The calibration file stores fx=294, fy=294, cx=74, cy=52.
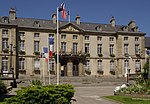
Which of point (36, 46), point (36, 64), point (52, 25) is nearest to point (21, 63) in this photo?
point (36, 64)

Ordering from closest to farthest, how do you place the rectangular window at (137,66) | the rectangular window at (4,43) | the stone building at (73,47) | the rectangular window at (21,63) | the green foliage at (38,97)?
the green foliage at (38,97) < the rectangular window at (4,43) < the stone building at (73,47) < the rectangular window at (21,63) < the rectangular window at (137,66)

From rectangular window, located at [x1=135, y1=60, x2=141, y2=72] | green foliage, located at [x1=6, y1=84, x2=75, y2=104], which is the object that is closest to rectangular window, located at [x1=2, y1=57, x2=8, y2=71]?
rectangular window, located at [x1=135, y1=60, x2=141, y2=72]

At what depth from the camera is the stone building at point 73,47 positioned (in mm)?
50719

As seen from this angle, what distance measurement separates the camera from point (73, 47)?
55.9m

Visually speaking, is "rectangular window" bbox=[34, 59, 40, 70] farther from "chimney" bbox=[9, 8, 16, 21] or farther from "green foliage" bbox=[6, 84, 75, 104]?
"green foliage" bbox=[6, 84, 75, 104]

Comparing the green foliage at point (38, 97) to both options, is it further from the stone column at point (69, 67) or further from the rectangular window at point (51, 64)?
the stone column at point (69, 67)

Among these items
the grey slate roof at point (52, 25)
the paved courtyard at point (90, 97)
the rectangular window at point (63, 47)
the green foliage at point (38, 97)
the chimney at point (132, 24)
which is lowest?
the paved courtyard at point (90, 97)

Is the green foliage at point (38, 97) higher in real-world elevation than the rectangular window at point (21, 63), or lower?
lower

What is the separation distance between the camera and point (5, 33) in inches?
1988

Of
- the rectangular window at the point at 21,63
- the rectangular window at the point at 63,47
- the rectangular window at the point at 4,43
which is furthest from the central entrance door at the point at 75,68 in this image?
the rectangular window at the point at 4,43

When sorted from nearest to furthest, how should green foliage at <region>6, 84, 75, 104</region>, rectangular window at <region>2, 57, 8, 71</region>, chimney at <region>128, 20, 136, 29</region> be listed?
green foliage at <region>6, 84, 75, 104</region> → rectangular window at <region>2, 57, 8, 71</region> → chimney at <region>128, 20, 136, 29</region>

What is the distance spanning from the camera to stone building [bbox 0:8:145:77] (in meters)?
50.7

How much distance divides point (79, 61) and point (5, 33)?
14696 mm

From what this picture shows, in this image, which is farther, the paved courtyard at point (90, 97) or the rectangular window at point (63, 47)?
the rectangular window at point (63, 47)
